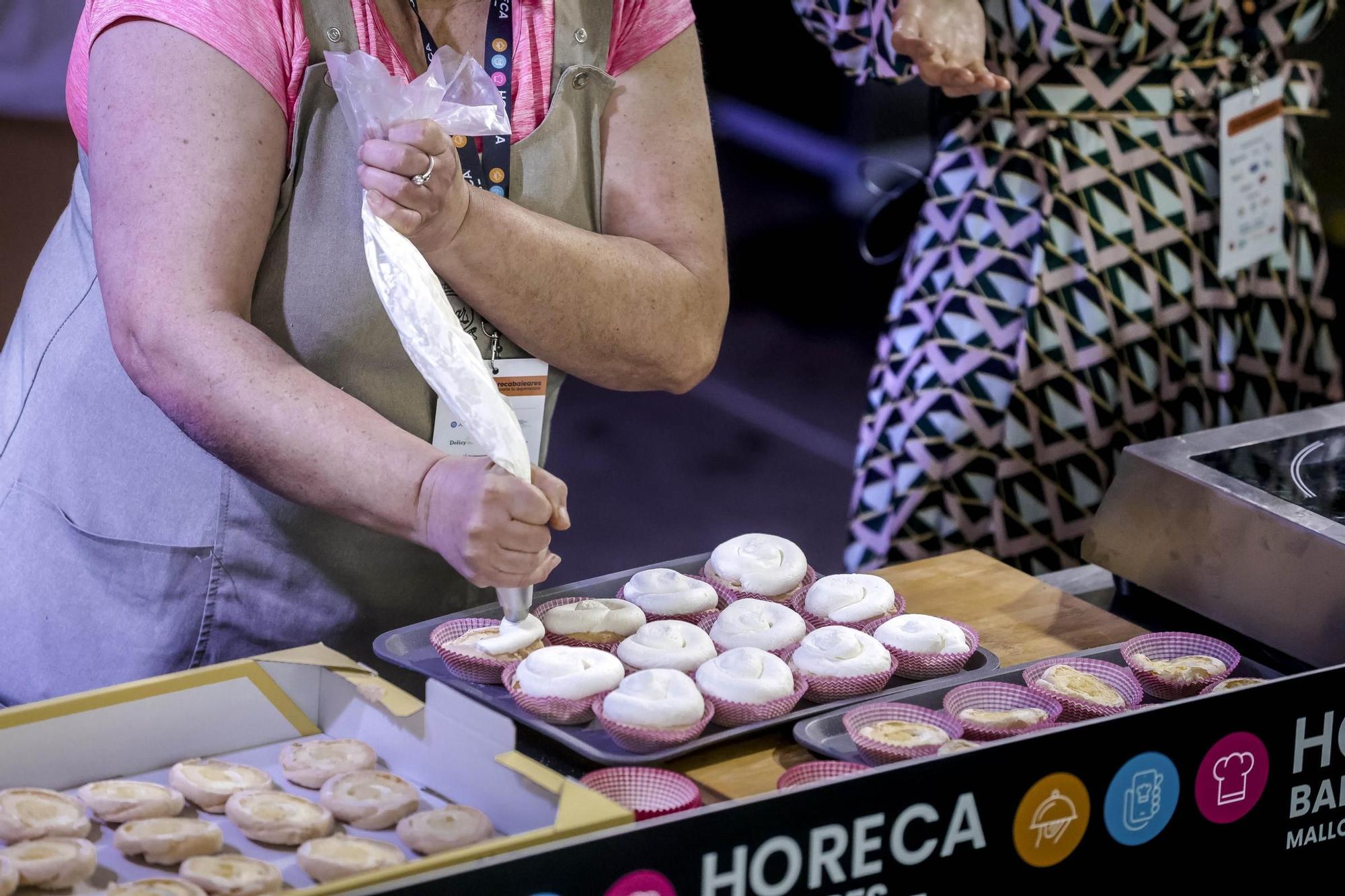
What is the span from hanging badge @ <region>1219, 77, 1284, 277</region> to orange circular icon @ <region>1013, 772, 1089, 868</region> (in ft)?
4.99

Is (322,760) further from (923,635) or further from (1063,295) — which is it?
(1063,295)

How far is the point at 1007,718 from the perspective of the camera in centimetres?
139

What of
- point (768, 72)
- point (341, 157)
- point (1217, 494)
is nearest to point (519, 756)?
point (341, 157)

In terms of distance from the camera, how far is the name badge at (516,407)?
1.65 meters

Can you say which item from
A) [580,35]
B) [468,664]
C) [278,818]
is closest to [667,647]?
[468,664]

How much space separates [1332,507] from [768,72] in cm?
221

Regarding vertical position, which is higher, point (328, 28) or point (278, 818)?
point (328, 28)

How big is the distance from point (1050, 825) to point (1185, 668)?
0.35 m

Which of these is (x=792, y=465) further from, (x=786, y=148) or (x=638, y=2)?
(x=638, y=2)

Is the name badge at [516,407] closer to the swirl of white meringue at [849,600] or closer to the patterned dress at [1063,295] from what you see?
the swirl of white meringue at [849,600]

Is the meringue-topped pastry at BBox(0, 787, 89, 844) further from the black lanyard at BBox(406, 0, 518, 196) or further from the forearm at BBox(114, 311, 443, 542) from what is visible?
the black lanyard at BBox(406, 0, 518, 196)

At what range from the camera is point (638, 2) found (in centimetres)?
174

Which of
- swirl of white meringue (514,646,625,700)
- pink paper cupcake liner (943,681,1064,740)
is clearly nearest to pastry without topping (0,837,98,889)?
swirl of white meringue (514,646,625,700)

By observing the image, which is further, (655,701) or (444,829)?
(655,701)
